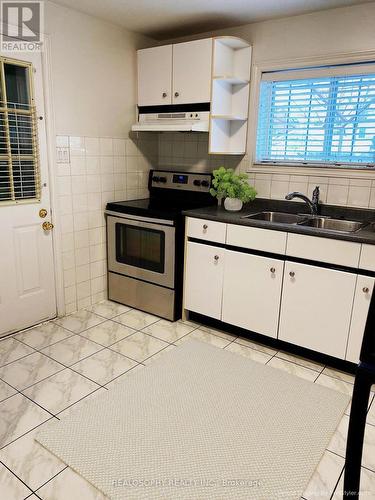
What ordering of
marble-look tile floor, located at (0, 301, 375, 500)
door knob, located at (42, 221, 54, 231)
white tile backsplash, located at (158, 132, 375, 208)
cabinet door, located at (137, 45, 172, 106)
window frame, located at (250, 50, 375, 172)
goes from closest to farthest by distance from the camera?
marble-look tile floor, located at (0, 301, 375, 500)
window frame, located at (250, 50, 375, 172)
white tile backsplash, located at (158, 132, 375, 208)
door knob, located at (42, 221, 54, 231)
cabinet door, located at (137, 45, 172, 106)

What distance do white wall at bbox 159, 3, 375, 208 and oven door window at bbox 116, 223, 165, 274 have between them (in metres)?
0.95

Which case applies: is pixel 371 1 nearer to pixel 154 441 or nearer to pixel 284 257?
pixel 284 257

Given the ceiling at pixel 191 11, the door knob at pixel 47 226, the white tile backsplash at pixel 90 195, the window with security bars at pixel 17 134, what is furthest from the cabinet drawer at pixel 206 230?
the ceiling at pixel 191 11

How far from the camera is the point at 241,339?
2.93m

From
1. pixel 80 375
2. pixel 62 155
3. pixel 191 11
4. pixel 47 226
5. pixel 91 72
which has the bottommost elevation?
pixel 80 375

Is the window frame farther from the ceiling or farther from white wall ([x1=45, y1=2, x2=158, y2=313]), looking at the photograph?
white wall ([x1=45, y1=2, x2=158, y2=313])

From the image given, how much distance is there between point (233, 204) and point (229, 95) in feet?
3.03

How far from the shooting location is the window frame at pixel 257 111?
270cm

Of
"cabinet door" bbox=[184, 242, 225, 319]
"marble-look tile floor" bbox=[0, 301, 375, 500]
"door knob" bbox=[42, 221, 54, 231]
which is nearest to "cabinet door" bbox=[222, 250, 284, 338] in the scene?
"cabinet door" bbox=[184, 242, 225, 319]

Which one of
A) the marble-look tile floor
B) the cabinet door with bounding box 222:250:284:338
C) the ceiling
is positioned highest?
the ceiling

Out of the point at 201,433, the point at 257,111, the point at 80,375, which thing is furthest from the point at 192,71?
the point at 201,433

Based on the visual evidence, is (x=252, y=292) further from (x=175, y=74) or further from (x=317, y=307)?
(x=175, y=74)

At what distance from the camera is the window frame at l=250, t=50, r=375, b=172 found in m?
2.70

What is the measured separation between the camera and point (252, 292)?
2.74m
